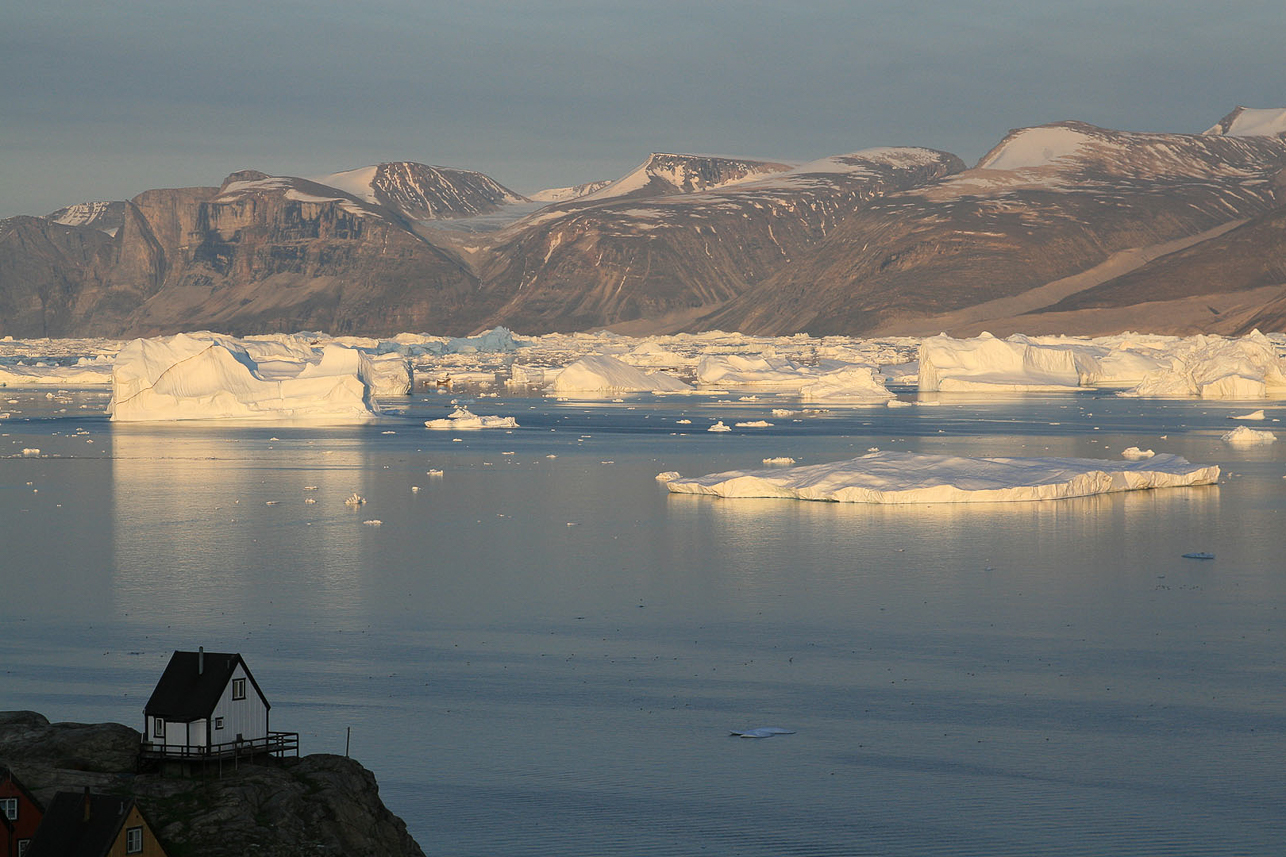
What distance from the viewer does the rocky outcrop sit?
8.59 meters

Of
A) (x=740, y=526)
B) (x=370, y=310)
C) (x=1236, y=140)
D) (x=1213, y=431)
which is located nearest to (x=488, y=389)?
(x=1213, y=431)

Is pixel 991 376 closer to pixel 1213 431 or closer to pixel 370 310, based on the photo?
pixel 1213 431

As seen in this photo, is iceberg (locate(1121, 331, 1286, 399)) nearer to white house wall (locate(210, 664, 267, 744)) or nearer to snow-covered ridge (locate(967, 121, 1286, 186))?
white house wall (locate(210, 664, 267, 744))

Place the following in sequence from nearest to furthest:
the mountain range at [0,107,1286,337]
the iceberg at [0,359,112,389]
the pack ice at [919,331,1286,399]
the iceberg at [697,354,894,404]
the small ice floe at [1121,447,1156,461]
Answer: the small ice floe at [1121,447,1156,461] → the pack ice at [919,331,1286,399] → the iceberg at [697,354,894,404] → the iceberg at [0,359,112,389] → the mountain range at [0,107,1286,337]

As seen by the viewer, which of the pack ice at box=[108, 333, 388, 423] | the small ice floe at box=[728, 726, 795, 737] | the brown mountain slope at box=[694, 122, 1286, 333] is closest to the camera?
the small ice floe at box=[728, 726, 795, 737]

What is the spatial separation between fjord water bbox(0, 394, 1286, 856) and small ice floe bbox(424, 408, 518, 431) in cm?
1458

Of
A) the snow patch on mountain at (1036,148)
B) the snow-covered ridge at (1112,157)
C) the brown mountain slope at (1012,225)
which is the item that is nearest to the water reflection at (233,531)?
the brown mountain slope at (1012,225)

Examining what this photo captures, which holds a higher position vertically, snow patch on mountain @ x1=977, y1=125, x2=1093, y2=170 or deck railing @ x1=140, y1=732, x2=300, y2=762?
snow patch on mountain @ x1=977, y1=125, x2=1093, y2=170

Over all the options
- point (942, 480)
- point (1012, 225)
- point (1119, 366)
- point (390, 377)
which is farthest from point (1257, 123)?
point (942, 480)

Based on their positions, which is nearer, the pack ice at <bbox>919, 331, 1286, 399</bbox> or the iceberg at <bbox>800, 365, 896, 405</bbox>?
the pack ice at <bbox>919, 331, 1286, 399</bbox>

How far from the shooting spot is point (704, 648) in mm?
15492

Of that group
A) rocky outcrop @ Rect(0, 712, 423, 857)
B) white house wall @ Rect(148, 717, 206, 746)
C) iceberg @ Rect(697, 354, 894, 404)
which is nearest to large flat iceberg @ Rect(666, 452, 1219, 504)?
rocky outcrop @ Rect(0, 712, 423, 857)

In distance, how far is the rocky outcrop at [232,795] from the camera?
28.2ft

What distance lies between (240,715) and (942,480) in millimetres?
18253
